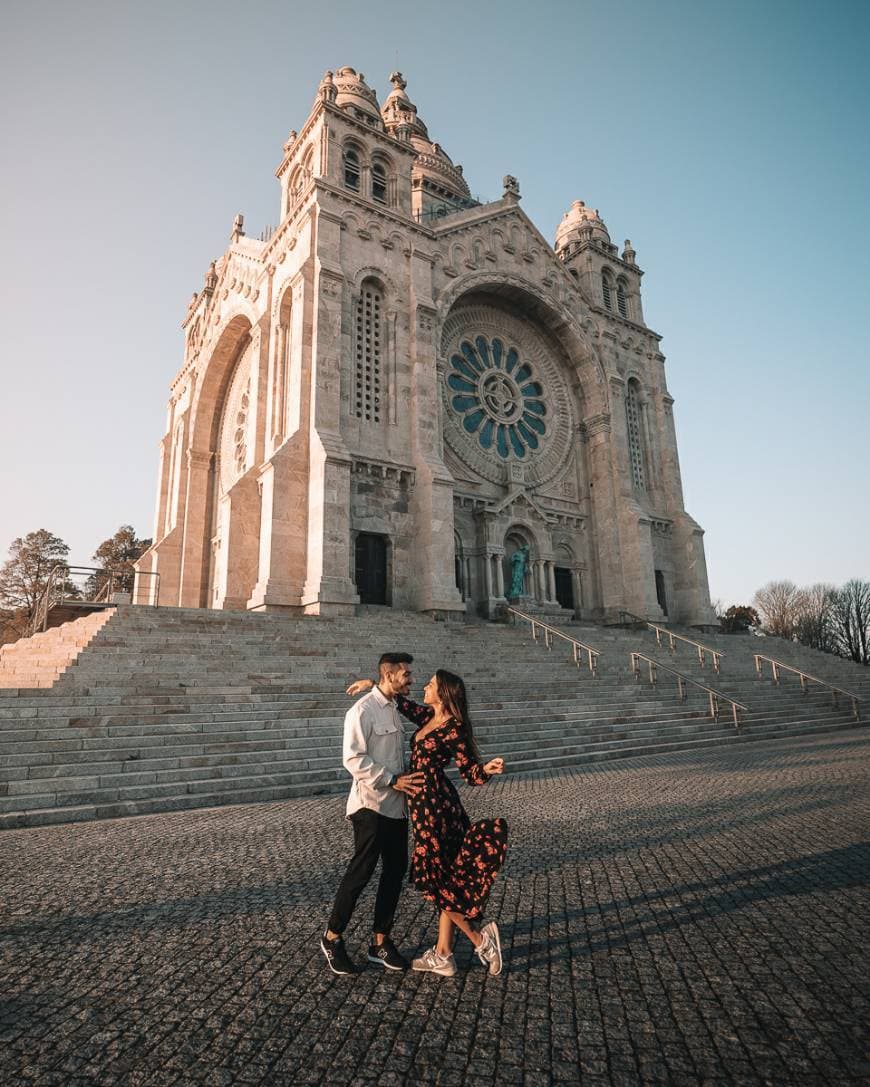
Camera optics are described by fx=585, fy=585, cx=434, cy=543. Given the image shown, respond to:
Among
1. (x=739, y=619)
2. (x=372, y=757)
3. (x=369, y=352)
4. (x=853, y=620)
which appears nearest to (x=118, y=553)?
(x=369, y=352)

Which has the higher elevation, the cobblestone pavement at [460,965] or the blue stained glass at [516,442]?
the blue stained glass at [516,442]

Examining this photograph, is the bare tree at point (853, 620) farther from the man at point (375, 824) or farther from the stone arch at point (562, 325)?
the man at point (375, 824)

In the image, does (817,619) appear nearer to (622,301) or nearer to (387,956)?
(622,301)

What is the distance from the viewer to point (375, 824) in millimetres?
3205

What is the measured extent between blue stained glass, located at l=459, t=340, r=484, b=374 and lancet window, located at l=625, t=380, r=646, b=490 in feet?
26.6

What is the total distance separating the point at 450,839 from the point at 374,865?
428mm

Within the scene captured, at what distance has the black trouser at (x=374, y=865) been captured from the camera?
3.14 m

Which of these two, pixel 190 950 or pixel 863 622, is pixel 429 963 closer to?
pixel 190 950

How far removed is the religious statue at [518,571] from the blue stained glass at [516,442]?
4.88m

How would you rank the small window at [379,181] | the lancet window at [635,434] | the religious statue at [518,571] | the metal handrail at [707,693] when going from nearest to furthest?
the metal handrail at [707,693] < the religious statue at [518,571] < the small window at [379,181] < the lancet window at [635,434]

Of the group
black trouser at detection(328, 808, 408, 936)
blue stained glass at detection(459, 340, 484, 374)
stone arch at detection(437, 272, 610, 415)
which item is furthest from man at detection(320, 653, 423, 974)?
stone arch at detection(437, 272, 610, 415)

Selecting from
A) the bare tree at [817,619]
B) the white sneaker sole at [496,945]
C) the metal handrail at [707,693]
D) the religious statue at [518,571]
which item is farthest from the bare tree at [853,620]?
the white sneaker sole at [496,945]

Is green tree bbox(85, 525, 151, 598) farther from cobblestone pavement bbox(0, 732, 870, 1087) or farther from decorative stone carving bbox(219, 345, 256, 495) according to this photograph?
cobblestone pavement bbox(0, 732, 870, 1087)

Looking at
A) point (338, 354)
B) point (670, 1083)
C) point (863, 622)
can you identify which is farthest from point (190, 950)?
point (863, 622)
